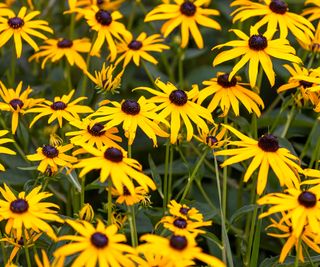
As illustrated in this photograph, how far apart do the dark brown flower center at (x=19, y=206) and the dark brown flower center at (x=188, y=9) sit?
38.9 inches

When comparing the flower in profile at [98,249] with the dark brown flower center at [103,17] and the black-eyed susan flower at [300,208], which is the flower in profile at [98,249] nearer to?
the black-eyed susan flower at [300,208]

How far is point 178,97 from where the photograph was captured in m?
1.68

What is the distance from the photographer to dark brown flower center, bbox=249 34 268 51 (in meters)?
1.77

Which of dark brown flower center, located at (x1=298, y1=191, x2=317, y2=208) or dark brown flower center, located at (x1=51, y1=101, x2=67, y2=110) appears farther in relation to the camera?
dark brown flower center, located at (x1=51, y1=101, x2=67, y2=110)

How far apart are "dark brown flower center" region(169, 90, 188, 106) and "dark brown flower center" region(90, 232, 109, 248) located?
497mm

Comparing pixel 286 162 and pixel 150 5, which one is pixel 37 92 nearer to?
pixel 286 162

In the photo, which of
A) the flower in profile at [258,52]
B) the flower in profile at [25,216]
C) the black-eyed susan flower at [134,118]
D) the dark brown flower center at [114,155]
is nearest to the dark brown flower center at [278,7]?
the flower in profile at [258,52]

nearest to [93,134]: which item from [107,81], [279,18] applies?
[107,81]

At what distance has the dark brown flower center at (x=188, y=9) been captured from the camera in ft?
7.25

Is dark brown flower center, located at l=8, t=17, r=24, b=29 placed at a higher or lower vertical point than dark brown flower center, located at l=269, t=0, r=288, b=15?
lower

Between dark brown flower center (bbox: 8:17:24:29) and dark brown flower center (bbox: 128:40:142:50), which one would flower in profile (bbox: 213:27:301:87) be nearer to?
dark brown flower center (bbox: 128:40:142:50)

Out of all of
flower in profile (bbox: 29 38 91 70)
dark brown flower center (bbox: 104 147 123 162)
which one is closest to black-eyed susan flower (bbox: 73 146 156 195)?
dark brown flower center (bbox: 104 147 123 162)

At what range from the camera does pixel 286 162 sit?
154cm

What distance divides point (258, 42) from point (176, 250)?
702mm
